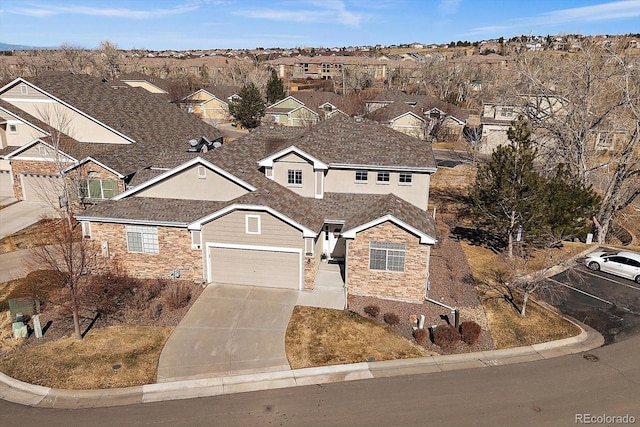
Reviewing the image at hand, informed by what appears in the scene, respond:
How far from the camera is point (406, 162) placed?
26.1 metres

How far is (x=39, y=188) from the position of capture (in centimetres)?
3506

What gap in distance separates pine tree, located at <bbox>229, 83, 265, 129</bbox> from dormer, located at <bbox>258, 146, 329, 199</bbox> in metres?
46.2

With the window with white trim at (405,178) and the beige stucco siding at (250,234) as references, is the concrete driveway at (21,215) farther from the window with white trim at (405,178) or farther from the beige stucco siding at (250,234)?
the window with white trim at (405,178)

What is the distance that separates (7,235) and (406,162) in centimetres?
2625

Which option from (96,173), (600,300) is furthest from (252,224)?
(600,300)

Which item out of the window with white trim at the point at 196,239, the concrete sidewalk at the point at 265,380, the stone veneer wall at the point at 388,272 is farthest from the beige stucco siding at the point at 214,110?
the concrete sidewalk at the point at 265,380

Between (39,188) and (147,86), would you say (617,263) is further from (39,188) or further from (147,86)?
(147,86)

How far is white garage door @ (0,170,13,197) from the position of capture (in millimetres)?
35719

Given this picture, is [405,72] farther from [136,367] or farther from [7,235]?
[136,367]

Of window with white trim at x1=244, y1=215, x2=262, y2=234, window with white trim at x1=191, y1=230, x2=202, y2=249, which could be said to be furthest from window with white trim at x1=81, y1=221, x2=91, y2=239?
window with white trim at x1=244, y1=215, x2=262, y2=234

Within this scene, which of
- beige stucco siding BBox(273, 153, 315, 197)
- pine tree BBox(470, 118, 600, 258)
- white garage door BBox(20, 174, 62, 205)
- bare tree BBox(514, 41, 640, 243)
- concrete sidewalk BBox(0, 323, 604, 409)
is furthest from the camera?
white garage door BBox(20, 174, 62, 205)

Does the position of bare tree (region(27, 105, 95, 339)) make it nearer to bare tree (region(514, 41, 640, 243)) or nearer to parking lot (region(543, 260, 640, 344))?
parking lot (region(543, 260, 640, 344))

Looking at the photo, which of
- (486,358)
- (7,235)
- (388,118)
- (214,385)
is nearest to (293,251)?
(214,385)

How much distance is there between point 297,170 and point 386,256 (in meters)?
7.67
